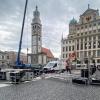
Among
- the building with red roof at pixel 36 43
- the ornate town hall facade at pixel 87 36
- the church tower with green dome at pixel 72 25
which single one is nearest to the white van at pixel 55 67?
the ornate town hall facade at pixel 87 36

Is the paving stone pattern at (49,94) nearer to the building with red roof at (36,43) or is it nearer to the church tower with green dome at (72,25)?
the church tower with green dome at (72,25)

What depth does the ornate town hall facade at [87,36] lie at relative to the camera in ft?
229

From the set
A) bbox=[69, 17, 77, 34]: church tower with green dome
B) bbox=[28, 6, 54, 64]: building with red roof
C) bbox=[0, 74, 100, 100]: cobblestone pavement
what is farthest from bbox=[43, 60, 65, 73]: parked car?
bbox=[28, 6, 54, 64]: building with red roof

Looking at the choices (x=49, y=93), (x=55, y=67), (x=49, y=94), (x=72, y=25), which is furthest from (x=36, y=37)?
(x=49, y=94)

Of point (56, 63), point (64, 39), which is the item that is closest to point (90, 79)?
point (56, 63)

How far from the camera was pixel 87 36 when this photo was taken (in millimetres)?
73312

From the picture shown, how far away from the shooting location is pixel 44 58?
104m

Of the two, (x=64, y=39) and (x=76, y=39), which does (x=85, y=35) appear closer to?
(x=76, y=39)

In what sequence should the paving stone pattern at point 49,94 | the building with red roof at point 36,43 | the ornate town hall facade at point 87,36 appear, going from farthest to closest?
the building with red roof at point 36,43
the ornate town hall facade at point 87,36
the paving stone pattern at point 49,94

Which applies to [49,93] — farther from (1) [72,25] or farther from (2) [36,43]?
(2) [36,43]

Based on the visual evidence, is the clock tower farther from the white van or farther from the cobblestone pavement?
the cobblestone pavement

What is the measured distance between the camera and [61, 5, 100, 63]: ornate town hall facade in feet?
229

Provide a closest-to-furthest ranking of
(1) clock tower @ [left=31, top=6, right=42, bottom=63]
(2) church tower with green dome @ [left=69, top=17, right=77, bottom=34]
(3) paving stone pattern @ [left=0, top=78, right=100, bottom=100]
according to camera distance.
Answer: (3) paving stone pattern @ [left=0, top=78, right=100, bottom=100]
(2) church tower with green dome @ [left=69, top=17, right=77, bottom=34]
(1) clock tower @ [left=31, top=6, right=42, bottom=63]

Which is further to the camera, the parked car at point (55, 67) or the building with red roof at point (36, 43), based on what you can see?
the building with red roof at point (36, 43)
